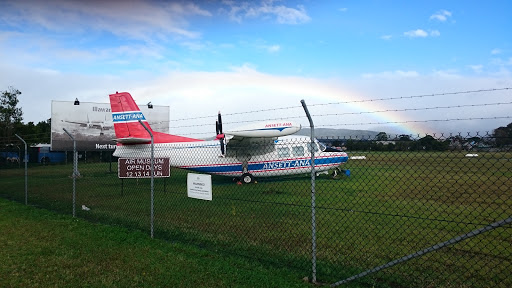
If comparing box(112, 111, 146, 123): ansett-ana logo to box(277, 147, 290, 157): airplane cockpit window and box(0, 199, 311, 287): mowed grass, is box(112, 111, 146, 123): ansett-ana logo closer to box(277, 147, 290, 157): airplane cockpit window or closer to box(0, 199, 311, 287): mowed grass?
box(277, 147, 290, 157): airplane cockpit window

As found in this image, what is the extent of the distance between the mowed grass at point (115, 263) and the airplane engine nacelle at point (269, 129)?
8.39 m

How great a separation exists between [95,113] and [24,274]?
30674 millimetres

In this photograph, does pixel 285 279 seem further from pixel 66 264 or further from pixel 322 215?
pixel 322 215

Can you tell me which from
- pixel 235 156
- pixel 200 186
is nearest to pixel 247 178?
pixel 235 156

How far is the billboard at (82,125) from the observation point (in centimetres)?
3192

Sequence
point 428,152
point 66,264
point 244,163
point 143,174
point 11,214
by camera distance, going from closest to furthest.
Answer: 1. point 428,152
2. point 66,264
3. point 143,174
4. point 11,214
5. point 244,163

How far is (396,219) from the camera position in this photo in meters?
9.09

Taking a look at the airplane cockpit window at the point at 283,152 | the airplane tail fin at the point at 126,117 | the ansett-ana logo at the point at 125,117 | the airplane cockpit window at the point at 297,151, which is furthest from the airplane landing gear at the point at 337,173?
the ansett-ana logo at the point at 125,117

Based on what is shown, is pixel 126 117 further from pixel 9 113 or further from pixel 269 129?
pixel 9 113

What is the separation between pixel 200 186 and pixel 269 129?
8941 millimetres

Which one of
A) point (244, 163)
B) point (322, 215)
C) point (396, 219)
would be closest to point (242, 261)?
point (322, 215)

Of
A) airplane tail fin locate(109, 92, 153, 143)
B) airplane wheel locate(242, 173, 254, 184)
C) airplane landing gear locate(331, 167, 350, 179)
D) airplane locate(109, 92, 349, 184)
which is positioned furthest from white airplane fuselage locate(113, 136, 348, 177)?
airplane landing gear locate(331, 167, 350, 179)

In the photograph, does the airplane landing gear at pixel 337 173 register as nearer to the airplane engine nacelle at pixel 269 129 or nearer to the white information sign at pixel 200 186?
the airplane engine nacelle at pixel 269 129

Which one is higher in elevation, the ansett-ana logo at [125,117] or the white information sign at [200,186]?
the ansett-ana logo at [125,117]
